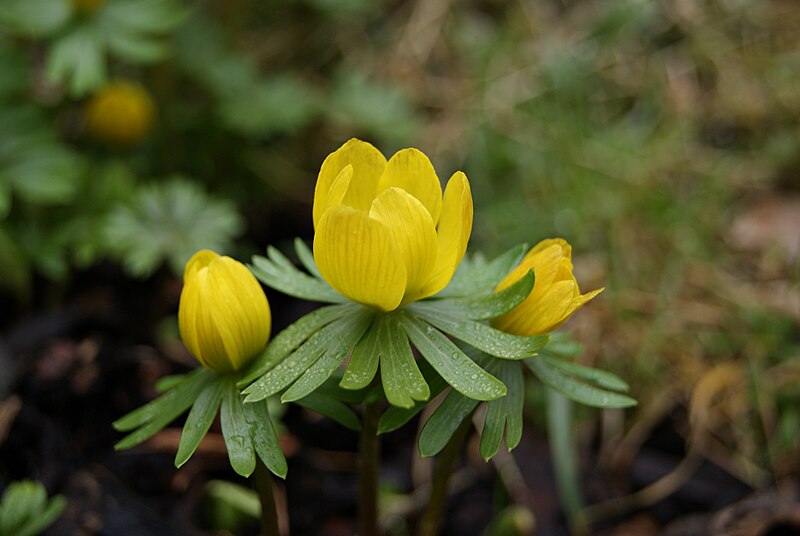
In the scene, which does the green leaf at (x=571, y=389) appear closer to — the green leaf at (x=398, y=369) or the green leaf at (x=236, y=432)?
the green leaf at (x=398, y=369)

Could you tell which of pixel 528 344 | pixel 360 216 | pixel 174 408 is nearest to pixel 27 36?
pixel 174 408

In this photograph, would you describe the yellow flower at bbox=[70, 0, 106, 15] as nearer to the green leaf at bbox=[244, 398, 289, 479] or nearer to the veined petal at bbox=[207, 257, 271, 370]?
the veined petal at bbox=[207, 257, 271, 370]

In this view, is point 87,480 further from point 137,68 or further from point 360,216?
point 137,68

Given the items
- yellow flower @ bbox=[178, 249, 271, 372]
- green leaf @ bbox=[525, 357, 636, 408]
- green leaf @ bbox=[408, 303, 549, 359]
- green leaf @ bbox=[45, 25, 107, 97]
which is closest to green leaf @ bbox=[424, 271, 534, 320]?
green leaf @ bbox=[408, 303, 549, 359]

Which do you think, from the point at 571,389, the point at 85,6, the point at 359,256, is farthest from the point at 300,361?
the point at 85,6

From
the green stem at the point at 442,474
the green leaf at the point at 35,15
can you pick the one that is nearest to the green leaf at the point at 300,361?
the green stem at the point at 442,474

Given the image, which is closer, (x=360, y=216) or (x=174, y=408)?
(x=360, y=216)
